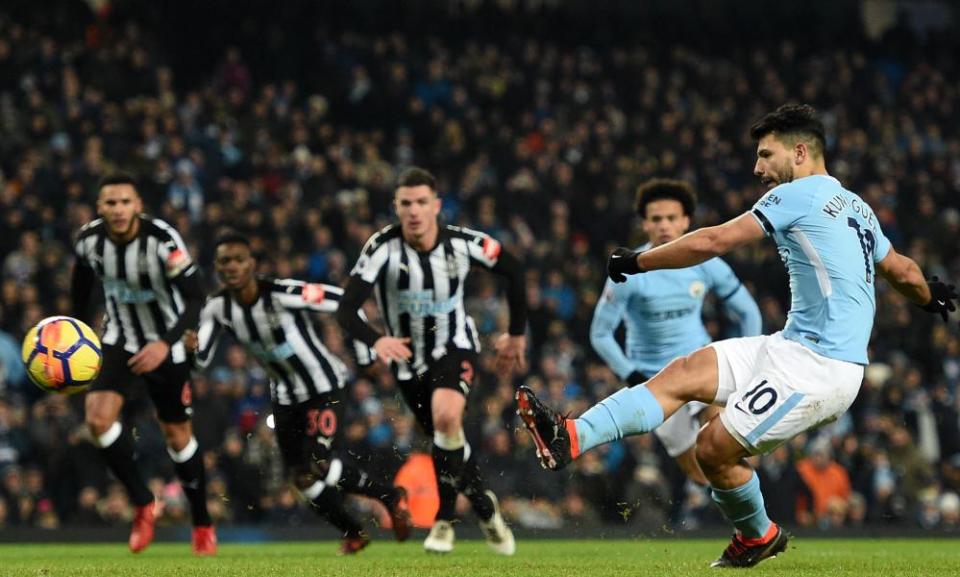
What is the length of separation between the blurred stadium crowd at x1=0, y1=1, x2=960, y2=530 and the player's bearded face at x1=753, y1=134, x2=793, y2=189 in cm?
523

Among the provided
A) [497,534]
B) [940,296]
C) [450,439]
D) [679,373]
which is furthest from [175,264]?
[940,296]

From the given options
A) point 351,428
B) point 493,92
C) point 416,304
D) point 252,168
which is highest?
point 493,92

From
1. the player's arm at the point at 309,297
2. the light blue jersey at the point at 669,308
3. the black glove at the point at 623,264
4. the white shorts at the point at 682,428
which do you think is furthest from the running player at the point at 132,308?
the black glove at the point at 623,264

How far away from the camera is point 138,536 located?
9461 millimetres

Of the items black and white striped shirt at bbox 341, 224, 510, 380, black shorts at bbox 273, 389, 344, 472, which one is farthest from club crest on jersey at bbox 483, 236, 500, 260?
black shorts at bbox 273, 389, 344, 472

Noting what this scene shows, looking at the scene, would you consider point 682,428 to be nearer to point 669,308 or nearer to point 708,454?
point 669,308

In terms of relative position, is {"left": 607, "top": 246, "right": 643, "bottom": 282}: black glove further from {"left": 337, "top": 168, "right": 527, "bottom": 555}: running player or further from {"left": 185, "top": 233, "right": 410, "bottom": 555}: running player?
{"left": 185, "top": 233, "right": 410, "bottom": 555}: running player

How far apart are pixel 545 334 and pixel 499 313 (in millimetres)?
805

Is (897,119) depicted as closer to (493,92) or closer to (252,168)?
(493,92)

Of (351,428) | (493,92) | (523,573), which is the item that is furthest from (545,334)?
(523,573)

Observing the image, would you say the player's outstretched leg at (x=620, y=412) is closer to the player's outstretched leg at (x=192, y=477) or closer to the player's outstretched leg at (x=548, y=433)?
the player's outstretched leg at (x=548, y=433)

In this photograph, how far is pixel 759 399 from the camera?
20.2 ft

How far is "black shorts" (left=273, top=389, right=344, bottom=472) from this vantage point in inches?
375

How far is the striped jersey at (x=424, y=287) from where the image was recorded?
29.5 ft
